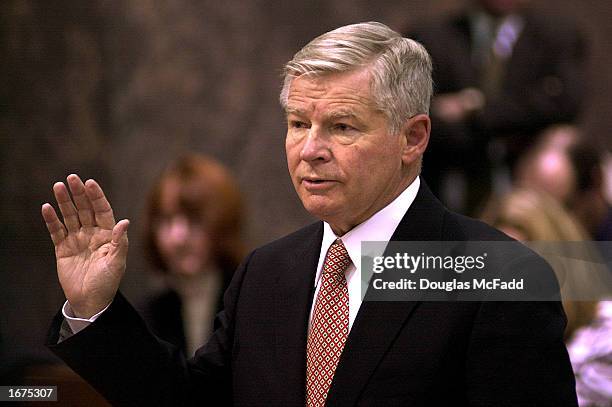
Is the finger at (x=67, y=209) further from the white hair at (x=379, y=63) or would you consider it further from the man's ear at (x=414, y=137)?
the man's ear at (x=414, y=137)

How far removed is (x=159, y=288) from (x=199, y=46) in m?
1.54

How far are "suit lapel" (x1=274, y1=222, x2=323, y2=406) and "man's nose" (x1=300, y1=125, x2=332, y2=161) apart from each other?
0.83 feet

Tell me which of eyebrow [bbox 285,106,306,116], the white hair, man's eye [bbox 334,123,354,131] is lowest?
man's eye [bbox 334,123,354,131]

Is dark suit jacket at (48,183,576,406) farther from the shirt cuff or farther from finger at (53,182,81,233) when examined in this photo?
finger at (53,182,81,233)

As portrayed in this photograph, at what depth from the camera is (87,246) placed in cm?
232

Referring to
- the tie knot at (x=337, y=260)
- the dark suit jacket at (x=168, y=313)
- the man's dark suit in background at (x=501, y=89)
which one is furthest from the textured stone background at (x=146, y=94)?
the tie knot at (x=337, y=260)

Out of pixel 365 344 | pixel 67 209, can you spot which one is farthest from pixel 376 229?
pixel 67 209

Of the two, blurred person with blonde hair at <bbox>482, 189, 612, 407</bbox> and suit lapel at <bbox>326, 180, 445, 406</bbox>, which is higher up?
blurred person with blonde hair at <bbox>482, 189, 612, 407</bbox>

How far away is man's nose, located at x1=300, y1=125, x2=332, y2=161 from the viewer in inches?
87.6

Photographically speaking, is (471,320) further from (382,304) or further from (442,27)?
(442,27)

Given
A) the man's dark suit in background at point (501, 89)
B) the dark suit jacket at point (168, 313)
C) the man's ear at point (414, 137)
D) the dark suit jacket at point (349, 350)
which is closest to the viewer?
the dark suit jacket at point (349, 350)

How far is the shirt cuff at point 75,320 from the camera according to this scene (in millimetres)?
2291

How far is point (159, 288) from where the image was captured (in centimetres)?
434

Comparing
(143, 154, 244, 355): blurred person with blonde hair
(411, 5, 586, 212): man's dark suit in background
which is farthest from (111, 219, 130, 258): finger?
(411, 5, 586, 212): man's dark suit in background
